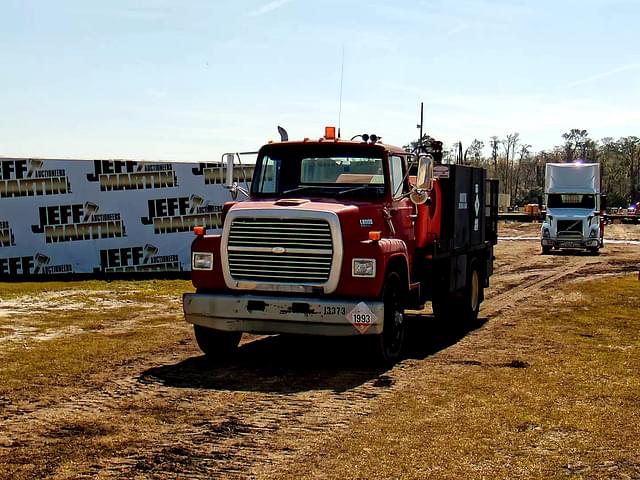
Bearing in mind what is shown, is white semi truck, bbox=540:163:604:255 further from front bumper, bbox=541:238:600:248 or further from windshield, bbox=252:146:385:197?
windshield, bbox=252:146:385:197

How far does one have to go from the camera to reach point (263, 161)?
1160 centimetres

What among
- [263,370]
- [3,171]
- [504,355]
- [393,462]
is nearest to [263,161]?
[263,370]

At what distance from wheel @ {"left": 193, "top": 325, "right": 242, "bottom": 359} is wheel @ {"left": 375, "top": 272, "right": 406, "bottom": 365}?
2014 mm

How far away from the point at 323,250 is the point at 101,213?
514 inches

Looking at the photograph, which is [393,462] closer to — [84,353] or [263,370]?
[263,370]

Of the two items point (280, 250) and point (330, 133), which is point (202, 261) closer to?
point (280, 250)

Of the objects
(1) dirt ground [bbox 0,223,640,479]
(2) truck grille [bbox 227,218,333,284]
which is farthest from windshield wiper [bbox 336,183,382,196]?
(1) dirt ground [bbox 0,223,640,479]

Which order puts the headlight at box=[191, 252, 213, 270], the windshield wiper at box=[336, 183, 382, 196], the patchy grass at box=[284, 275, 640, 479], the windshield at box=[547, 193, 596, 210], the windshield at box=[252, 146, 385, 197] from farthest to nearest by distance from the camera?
the windshield at box=[547, 193, 596, 210], the windshield at box=[252, 146, 385, 197], the windshield wiper at box=[336, 183, 382, 196], the headlight at box=[191, 252, 213, 270], the patchy grass at box=[284, 275, 640, 479]

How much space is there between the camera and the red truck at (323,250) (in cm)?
986

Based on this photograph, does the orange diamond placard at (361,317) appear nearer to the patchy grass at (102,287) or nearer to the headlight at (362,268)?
the headlight at (362,268)

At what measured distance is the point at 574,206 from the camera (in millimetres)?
34469

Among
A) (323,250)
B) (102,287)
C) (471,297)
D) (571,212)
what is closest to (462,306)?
(471,297)

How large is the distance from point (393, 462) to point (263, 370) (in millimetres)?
3980

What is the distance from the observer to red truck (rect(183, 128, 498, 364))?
9.86m
